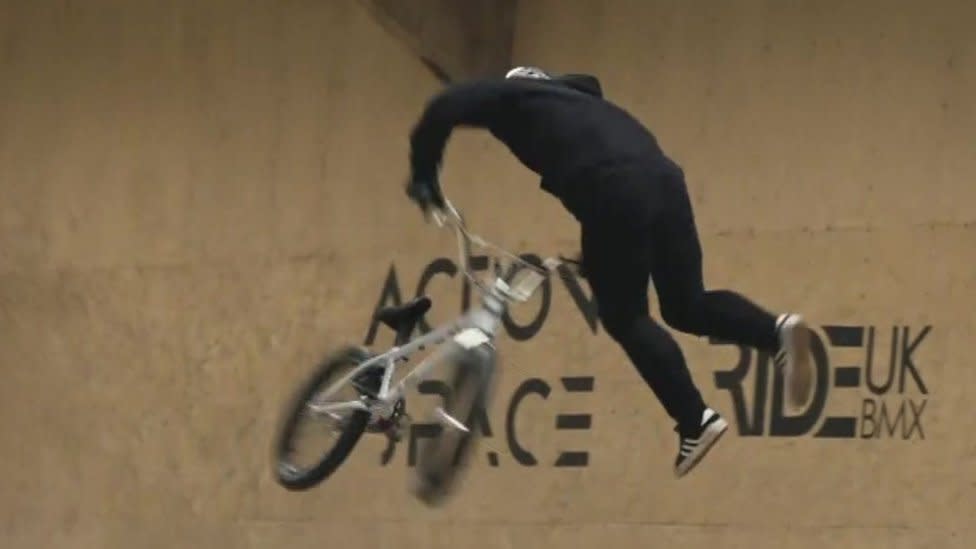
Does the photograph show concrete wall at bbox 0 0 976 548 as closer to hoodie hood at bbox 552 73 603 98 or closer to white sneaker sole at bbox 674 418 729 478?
white sneaker sole at bbox 674 418 729 478

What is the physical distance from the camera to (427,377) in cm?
541

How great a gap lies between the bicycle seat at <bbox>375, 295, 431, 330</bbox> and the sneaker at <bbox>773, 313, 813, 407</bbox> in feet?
3.47

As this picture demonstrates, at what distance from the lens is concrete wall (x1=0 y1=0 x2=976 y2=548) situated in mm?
7547

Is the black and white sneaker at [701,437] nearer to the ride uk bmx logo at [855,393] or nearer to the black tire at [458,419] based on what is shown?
the black tire at [458,419]

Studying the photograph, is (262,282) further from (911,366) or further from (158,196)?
(911,366)

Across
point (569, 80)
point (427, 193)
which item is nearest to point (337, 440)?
point (427, 193)

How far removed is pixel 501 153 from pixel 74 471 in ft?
9.16

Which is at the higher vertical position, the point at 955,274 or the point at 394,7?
the point at 394,7

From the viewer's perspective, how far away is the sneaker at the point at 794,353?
197 inches

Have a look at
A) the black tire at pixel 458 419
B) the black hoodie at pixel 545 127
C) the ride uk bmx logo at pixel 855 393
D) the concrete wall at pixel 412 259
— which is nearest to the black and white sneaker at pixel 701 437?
the black tire at pixel 458 419

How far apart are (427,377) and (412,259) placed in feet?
10.7

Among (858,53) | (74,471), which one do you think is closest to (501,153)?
(858,53)

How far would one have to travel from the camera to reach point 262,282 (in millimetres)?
9055

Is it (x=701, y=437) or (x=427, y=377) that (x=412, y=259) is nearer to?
(x=427, y=377)
